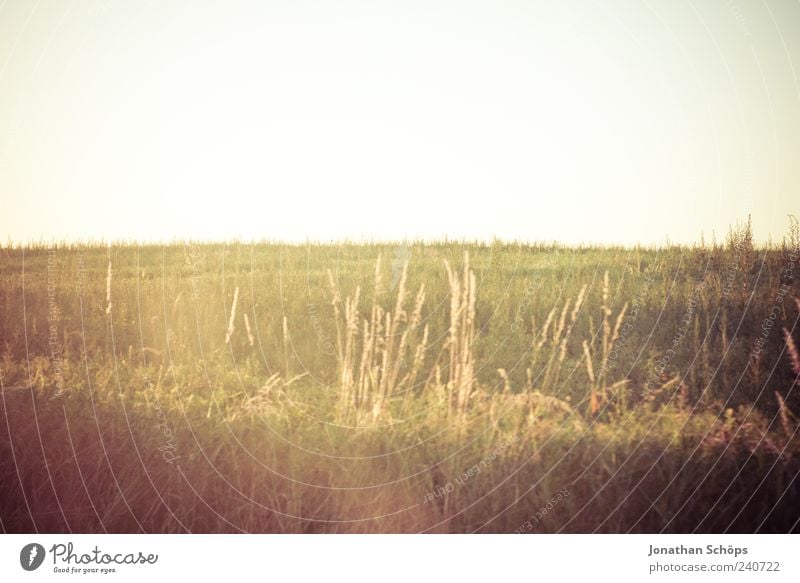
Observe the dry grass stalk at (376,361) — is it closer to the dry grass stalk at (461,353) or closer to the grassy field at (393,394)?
the grassy field at (393,394)

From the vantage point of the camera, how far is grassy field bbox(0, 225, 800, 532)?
3.84m

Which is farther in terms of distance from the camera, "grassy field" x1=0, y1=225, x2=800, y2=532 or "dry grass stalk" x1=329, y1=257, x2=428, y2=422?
"dry grass stalk" x1=329, y1=257, x2=428, y2=422

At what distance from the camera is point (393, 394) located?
4.16 metres

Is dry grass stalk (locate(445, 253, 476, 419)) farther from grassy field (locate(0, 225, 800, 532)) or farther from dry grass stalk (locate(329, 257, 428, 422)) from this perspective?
dry grass stalk (locate(329, 257, 428, 422))

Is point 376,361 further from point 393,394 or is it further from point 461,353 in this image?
point 461,353

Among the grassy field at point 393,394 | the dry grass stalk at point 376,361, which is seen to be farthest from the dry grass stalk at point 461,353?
the dry grass stalk at point 376,361

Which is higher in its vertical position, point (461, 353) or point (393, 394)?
point (461, 353)

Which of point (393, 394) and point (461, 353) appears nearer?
point (393, 394)

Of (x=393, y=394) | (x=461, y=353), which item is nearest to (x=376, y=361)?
(x=393, y=394)

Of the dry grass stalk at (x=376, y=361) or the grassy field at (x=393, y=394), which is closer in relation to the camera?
the grassy field at (x=393, y=394)

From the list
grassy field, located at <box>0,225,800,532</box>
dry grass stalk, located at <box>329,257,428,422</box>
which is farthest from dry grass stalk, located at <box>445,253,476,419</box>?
dry grass stalk, located at <box>329,257,428,422</box>

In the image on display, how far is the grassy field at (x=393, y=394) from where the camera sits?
3.84 meters

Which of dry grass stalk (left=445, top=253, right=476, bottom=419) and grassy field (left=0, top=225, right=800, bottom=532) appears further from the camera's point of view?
dry grass stalk (left=445, top=253, right=476, bottom=419)
